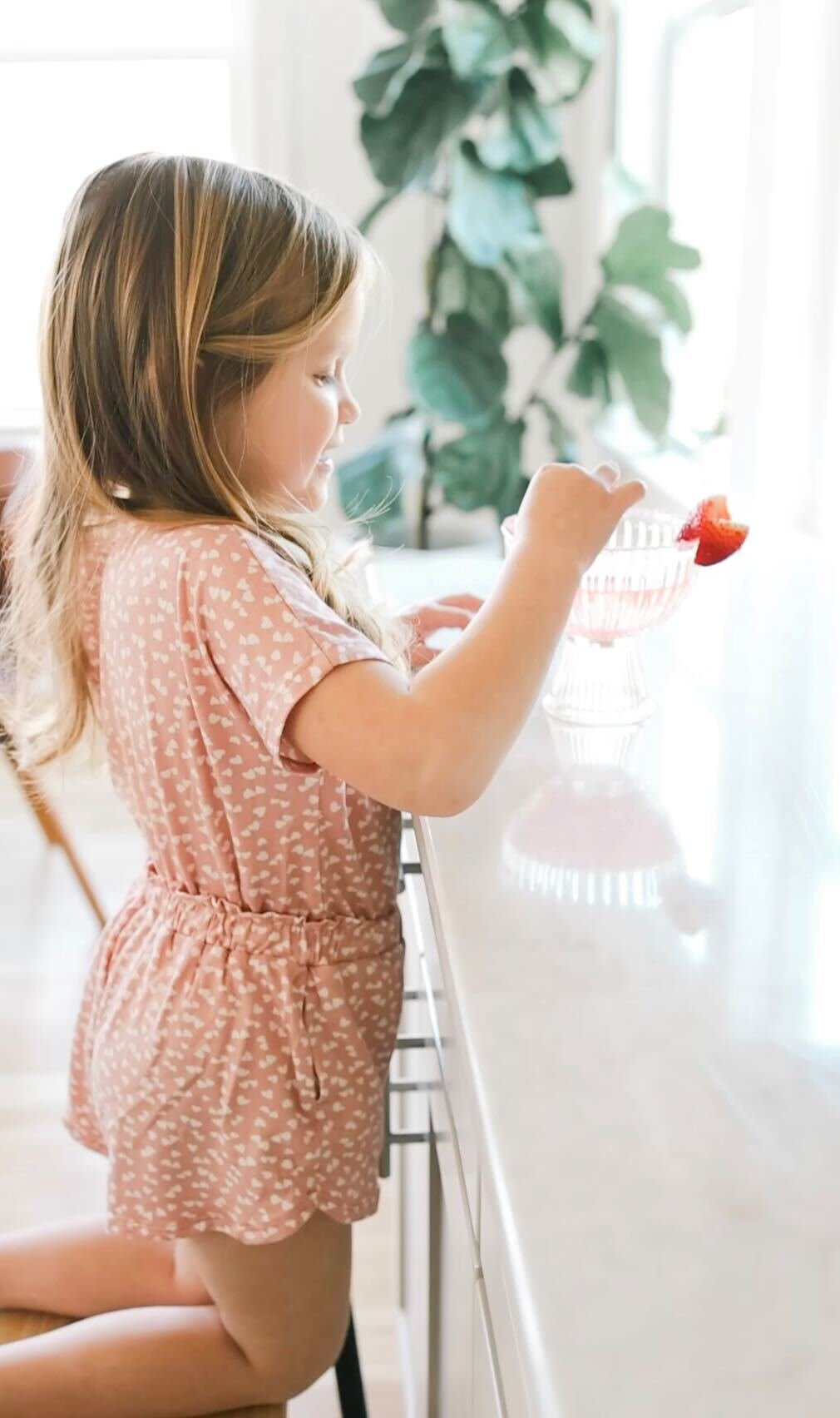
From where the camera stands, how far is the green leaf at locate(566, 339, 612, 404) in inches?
100

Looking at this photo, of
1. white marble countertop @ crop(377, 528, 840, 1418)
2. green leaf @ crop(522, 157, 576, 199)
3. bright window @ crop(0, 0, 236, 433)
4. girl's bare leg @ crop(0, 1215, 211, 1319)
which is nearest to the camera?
white marble countertop @ crop(377, 528, 840, 1418)

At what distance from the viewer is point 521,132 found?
8.23 ft

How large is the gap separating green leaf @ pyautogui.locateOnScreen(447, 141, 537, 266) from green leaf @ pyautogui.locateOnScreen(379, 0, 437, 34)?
0.23 m

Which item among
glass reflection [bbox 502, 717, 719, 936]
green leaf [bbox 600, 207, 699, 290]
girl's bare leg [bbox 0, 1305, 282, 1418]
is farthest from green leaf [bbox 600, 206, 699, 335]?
girl's bare leg [bbox 0, 1305, 282, 1418]

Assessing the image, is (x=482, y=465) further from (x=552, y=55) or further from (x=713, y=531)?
(x=713, y=531)

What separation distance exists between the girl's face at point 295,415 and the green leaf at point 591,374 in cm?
167

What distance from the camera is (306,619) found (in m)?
0.80

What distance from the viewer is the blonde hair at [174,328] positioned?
0.86 metres

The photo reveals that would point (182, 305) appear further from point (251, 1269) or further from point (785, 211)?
point (785, 211)

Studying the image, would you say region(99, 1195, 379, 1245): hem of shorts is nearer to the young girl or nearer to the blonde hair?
the young girl

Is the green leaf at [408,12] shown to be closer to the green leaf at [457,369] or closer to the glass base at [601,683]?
the green leaf at [457,369]

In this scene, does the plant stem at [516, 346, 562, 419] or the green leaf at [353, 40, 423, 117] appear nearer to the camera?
the green leaf at [353, 40, 423, 117]

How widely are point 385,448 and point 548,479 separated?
1.89 metres

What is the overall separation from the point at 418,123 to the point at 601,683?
1.80 meters
